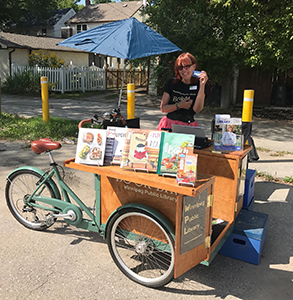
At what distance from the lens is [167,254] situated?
2.93 meters

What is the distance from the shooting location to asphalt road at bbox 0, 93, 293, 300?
2.83 metres

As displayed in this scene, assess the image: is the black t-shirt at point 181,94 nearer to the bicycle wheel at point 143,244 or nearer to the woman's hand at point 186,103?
the woman's hand at point 186,103

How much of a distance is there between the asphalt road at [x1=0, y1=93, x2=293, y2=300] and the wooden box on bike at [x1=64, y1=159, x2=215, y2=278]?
1.32 ft

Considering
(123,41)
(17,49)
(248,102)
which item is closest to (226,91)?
(248,102)

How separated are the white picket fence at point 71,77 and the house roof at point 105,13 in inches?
768

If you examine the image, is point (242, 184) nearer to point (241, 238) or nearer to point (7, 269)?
point (241, 238)

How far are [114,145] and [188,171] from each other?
85 centimetres

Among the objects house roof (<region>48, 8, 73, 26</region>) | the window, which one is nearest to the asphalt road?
the window

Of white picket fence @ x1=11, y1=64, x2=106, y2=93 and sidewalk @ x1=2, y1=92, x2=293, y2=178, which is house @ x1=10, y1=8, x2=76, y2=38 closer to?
white picket fence @ x1=11, y1=64, x2=106, y2=93

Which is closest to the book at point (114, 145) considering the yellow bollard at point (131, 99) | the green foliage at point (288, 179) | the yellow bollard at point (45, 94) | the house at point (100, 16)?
the green foliage at point (288, 179)

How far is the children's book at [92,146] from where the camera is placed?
2.98 metres

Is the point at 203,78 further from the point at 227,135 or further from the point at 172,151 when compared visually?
the point at 172,151

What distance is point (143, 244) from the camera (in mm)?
2977

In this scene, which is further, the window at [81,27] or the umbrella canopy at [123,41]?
the window at [81,27]
